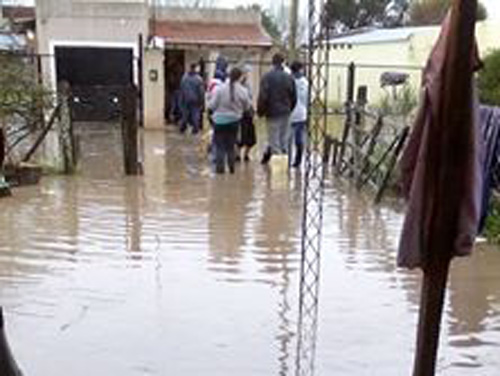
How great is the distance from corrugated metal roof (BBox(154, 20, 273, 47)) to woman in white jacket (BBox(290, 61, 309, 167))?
12.0 m

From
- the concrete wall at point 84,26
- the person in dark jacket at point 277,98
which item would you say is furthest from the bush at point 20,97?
the concrete wall at point 84,26

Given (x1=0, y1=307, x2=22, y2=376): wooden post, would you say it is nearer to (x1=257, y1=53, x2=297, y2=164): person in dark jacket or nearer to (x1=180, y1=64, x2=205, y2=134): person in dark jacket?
(x1=257, y1=53, x2=297, y2=164): person in dark jacket

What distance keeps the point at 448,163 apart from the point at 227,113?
10.8 metres

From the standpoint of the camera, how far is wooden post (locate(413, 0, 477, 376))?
335 cm

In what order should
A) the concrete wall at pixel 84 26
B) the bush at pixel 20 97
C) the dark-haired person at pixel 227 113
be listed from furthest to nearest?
the concrete wall at pixel 84 26 < the bush at pixel 20 97 < the dark-haired person at pixel 227 113

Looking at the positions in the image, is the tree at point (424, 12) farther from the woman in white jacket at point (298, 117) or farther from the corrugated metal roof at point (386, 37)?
the woman in white jacket at point (298, 117)

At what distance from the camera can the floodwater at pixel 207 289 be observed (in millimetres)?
5715

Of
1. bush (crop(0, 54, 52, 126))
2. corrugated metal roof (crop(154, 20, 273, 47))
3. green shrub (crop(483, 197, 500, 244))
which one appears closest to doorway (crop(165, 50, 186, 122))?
corrugated metal roof (crop(154, 20, 273, 47))

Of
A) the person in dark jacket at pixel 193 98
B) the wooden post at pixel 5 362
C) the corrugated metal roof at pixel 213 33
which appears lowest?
the wooden post at pixel 5 362

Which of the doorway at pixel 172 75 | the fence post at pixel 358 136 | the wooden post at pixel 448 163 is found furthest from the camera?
the doorway at pixel 172 75

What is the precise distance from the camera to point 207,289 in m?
7.29

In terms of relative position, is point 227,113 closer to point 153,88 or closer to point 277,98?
point 277,98

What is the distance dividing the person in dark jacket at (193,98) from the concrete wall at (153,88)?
1302 mm

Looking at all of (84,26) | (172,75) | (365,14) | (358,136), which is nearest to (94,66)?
(84,26)
